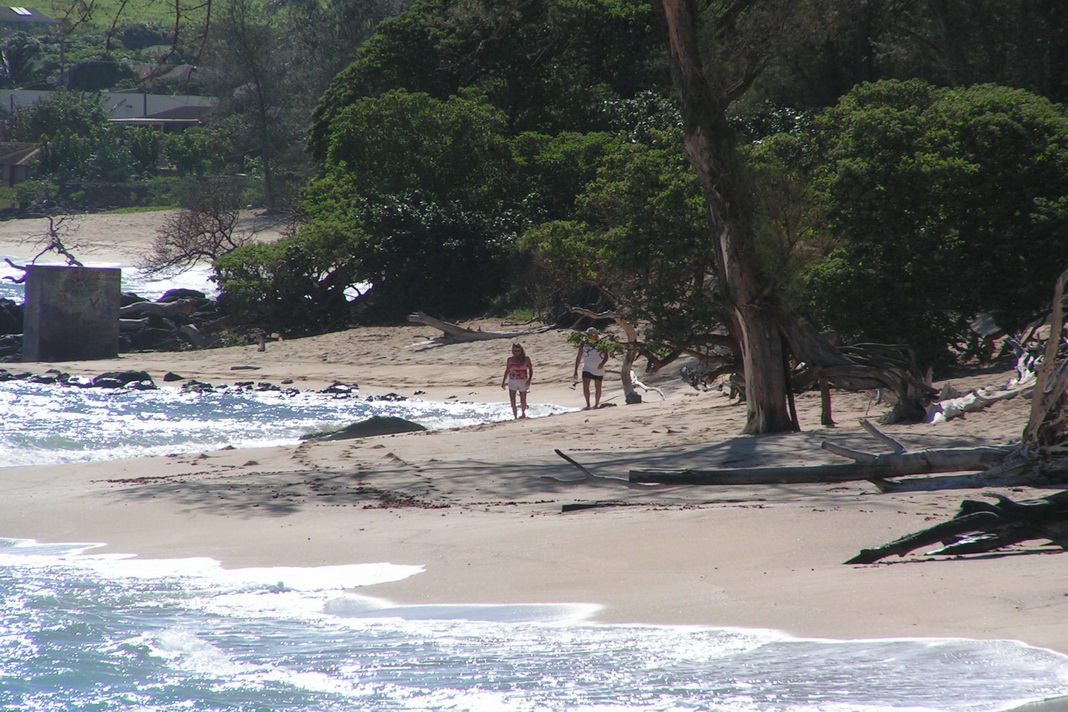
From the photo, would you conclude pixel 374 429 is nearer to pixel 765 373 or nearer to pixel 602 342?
pixel 602 342

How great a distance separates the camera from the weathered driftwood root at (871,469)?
6551 millimetres

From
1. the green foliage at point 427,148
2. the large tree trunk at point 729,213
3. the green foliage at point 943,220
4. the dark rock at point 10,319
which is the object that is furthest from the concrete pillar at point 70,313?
the green foliage at point 943,220

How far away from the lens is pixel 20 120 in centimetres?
7031

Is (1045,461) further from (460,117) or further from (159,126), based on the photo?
(159,126)

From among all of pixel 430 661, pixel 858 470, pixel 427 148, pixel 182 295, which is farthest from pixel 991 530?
pixel 182 295

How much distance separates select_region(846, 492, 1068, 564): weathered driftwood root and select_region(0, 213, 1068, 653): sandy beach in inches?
3.4

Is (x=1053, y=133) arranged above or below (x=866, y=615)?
above

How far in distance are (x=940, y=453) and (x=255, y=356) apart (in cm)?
2271

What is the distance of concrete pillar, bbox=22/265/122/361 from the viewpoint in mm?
26578

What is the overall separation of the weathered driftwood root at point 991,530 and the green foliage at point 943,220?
7.55 metres

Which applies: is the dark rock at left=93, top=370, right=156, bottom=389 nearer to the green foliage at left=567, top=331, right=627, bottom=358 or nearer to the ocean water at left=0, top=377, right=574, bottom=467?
the ocean water at left=0, top=377, right=574, bottom=467

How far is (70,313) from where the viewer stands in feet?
88.8

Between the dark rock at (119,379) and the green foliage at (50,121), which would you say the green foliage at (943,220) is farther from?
the green foliage at (50,121)

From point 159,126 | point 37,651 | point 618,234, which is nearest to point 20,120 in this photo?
point 159,126
